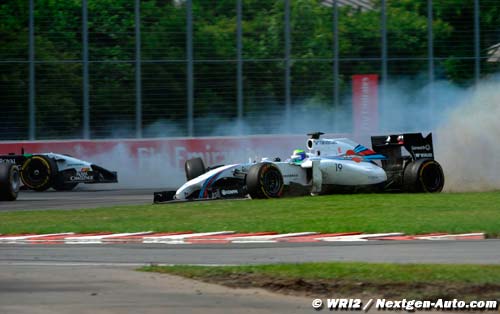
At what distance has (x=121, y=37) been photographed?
30875 millimetres

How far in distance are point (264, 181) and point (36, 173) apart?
8.83m

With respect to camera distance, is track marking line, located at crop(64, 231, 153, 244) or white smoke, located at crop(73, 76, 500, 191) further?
white smoke, located at crop(73, 76, 500, 191)

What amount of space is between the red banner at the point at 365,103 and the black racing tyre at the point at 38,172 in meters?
10.8

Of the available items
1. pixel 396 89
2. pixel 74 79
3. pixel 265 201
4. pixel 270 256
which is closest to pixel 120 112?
pixel 74 79

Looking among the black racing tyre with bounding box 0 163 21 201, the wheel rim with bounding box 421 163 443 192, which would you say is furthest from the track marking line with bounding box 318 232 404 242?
the black racing tyre with bounding box 0 163 21 201

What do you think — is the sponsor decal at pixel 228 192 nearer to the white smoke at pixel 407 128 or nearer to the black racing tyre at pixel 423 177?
the black racing tyre at pixel 423 177

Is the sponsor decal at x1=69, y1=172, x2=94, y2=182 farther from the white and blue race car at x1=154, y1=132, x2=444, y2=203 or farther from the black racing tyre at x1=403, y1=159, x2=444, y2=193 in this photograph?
the black racing tyre at x1=403, y1=159, x2=444, y2=193

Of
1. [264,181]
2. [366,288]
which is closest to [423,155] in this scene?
[264,181]

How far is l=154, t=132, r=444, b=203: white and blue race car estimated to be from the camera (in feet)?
65.8

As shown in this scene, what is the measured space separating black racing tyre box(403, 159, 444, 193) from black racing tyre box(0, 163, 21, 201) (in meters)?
9.06

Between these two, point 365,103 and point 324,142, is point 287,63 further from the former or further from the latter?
point 324,142

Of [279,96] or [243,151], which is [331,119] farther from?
[243,151]

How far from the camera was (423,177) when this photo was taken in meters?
20.8

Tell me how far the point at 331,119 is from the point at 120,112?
702 cm
